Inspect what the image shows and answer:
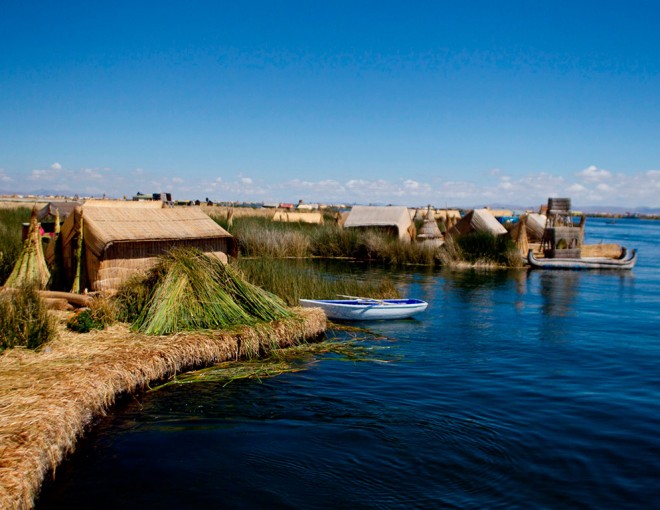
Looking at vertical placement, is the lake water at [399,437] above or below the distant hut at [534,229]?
below

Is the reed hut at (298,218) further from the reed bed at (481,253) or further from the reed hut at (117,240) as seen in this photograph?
the reed hut at (117,240)

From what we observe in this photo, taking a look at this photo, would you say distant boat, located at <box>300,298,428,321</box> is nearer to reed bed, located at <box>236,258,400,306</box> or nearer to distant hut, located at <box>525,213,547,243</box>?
reed bed, located at <box>236,258,400,306</box>

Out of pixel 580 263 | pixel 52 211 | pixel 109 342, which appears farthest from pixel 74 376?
pixel 580 263

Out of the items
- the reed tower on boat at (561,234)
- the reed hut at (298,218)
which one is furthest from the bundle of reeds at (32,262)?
the reed hut at (298,218)

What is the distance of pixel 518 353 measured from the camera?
42.3 feet

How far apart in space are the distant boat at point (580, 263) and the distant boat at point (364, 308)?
16016 mm

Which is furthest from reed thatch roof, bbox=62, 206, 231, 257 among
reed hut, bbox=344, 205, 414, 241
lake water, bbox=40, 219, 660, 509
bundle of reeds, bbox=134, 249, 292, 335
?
reed hut, bbox=344, 205, 414, 241

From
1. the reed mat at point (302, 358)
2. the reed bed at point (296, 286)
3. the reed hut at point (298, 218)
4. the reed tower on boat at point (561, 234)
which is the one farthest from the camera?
the reed hut at point (298, 218)

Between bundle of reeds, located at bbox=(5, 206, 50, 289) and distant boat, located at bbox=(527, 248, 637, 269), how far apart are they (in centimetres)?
2301

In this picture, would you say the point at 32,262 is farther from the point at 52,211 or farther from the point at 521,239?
the point at 521,239

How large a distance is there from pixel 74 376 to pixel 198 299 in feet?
11.6

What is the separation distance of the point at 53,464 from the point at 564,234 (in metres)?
29.2

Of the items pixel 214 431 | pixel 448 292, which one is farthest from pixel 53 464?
pixel 448 292

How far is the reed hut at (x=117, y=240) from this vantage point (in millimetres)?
12250
